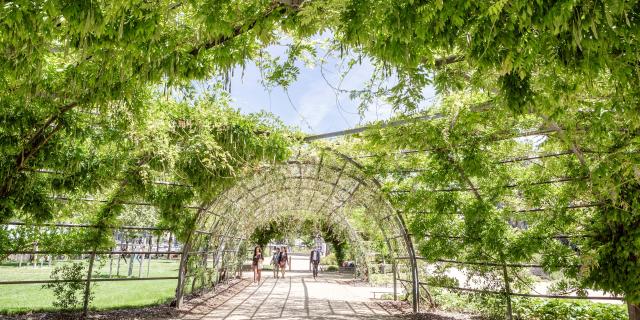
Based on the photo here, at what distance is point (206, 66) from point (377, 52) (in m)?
1.44

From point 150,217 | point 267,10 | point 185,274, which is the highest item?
point 267,10

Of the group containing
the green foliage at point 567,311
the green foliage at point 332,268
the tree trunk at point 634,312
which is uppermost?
the tree trunk at point 634,312

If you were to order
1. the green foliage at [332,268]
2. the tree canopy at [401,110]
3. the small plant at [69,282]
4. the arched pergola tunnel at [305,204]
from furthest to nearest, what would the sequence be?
the green foliage at [332,268], the arched pergola tunnel at [305,204], the small plant at [69,282], the tree canopy at [401,110]

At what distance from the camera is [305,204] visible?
17000 millimetres

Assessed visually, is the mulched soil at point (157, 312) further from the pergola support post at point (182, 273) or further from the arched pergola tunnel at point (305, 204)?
the arched pergola tunnel at point (305, 204)

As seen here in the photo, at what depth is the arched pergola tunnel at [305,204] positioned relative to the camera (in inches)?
377

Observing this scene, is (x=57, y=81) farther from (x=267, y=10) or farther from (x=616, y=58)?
(x=616, y=58)

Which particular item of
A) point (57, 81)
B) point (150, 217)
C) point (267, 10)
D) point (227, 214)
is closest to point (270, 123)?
point (57, 81)

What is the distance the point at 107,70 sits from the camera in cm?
362

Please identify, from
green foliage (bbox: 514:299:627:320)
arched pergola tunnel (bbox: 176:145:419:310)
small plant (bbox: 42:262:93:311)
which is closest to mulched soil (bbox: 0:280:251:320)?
small plant (bbox: 42:262:93:311)

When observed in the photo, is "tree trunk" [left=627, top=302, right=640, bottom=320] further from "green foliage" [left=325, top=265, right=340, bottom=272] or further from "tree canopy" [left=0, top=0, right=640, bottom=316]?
"green foliage" [left=325, top=265, right=340, bottom=272]

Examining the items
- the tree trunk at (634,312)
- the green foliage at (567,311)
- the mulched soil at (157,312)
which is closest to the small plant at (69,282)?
the mulched soil at (157,312)

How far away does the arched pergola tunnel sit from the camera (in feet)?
31.4

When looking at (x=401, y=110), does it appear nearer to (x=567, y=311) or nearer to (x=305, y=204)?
(x=567, y=311)
